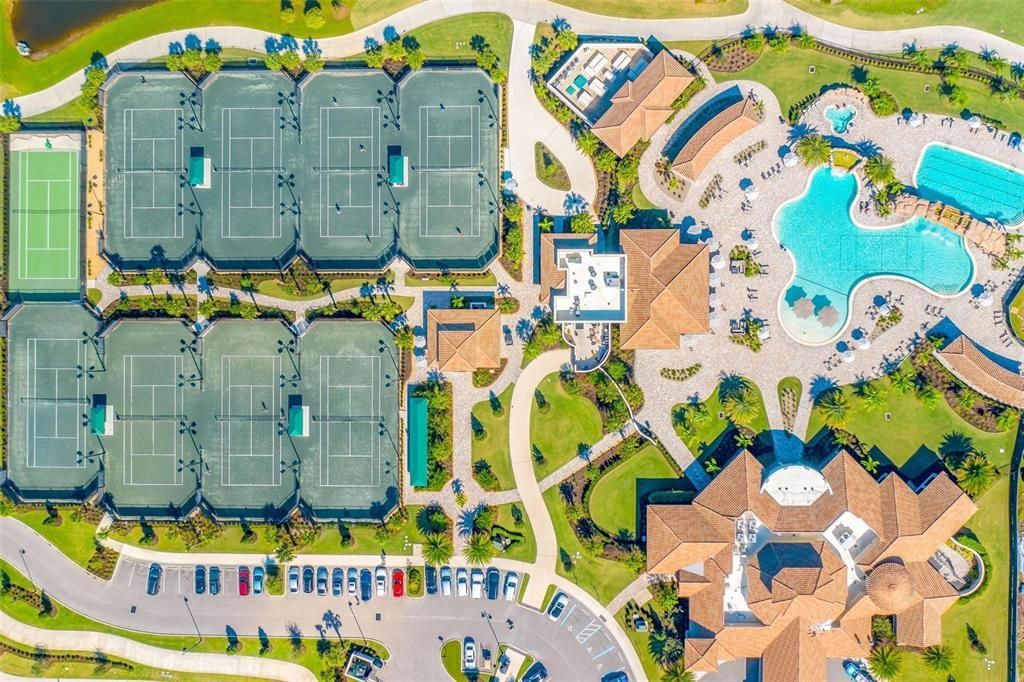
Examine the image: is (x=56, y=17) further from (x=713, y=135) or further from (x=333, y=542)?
(x=713, y=135)

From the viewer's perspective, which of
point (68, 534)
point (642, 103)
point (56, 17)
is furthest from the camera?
point (56, 17)

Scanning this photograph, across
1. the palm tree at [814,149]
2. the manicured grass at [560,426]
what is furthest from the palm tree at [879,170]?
the manicured grass at [560,426]

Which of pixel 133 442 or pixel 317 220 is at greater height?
pixel 317 220

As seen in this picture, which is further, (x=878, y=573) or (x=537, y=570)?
(x=537, y=570)

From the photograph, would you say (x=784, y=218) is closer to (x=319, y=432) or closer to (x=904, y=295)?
(x=904, y=295)

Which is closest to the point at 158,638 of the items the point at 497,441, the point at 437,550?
the point at 437,550

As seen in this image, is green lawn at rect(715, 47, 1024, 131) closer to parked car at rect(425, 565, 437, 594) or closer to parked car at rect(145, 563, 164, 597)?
parked car at rect(425, 565, 437, 594)

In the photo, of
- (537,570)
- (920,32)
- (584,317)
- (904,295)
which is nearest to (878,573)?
(904,295)

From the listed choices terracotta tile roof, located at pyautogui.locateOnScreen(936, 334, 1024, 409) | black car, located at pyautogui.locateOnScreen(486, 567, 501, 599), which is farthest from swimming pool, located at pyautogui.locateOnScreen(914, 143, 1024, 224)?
black car, located at pyautogui.locateOnScreen(486, 567, 501, 599)
